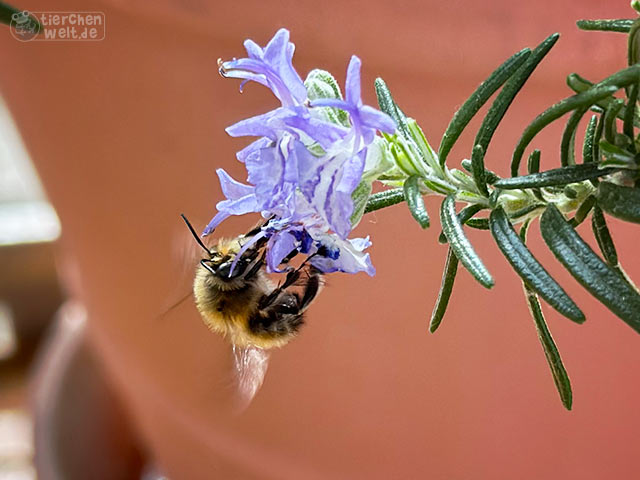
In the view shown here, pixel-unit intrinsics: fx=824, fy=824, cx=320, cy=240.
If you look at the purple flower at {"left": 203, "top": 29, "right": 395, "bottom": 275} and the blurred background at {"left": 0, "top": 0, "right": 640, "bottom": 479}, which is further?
the blurred background at {"left": 0, "top": 0, "right": 640, "bottom": 479}

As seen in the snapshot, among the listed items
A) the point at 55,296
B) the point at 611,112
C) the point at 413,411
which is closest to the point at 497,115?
the point at 611,112

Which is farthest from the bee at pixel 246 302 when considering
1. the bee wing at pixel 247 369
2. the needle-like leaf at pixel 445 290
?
the needle-like leaf at pixel 445 290

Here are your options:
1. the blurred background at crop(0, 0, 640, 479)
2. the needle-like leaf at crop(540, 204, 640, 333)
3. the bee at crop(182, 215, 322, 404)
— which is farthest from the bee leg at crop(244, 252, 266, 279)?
the needle-like leaf at crop(540, 204, 640, 333)

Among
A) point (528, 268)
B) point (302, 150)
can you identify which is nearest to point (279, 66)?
point (302, 150)

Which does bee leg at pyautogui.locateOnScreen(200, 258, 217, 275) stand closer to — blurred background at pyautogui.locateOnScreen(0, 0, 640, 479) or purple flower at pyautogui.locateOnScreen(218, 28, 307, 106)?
blurred background at pyautogui.locateOnScreen(0, 0, 640, 479)

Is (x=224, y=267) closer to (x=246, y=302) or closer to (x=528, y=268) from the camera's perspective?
(x=246, y=302)

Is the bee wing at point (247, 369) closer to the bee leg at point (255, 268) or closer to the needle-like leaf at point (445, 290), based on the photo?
the bee leg at point (255, 268)

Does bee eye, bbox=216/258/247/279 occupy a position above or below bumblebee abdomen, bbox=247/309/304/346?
above
